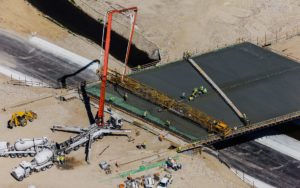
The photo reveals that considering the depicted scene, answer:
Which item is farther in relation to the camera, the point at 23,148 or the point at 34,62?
the point at 34,62

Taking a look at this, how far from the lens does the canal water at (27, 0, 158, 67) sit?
97.4 meters

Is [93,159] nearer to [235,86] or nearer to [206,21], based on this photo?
[235,86]

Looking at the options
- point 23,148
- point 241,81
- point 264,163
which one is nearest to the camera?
point 23,148

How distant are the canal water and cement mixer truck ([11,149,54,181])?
103 ft

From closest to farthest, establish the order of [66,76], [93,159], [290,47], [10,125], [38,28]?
[93,159], [10,125], [66,76], [290,47], [38,28]

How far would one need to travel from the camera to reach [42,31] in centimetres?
10331

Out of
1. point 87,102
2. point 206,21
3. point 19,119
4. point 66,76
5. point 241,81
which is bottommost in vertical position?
point 19,119

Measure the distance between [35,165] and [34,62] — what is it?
30.7m

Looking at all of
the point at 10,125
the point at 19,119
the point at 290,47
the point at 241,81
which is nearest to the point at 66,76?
the point at 19,119

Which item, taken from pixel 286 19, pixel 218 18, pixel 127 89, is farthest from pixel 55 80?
pixel 286 19

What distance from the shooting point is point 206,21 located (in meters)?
103

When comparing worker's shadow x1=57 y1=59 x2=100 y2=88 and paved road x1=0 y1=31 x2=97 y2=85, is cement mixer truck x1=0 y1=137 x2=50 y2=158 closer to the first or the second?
worker's shadow x1=57 y1=59 x2=100 y2=88

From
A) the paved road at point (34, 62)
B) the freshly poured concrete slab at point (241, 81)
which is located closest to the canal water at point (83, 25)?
the paved road at point (34, 62)

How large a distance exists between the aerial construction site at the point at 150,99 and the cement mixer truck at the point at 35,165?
6.7 inches
